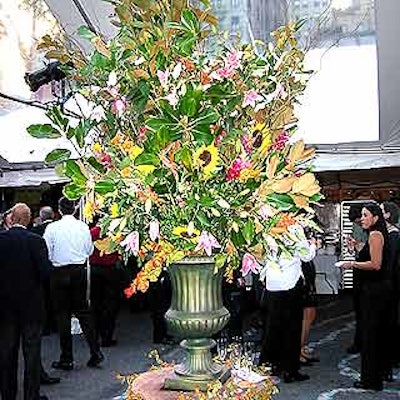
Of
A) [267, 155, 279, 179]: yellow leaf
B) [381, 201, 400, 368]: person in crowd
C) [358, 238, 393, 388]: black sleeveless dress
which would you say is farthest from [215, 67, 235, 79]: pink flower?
[381, 201, 400, 368]: person in crowd

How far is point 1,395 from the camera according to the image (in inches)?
173

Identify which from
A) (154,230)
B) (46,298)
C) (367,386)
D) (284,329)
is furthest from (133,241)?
(46,298)

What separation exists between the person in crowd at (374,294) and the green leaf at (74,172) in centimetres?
309

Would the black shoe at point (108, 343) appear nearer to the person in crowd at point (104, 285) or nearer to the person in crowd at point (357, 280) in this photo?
the person in crowd at point (104, 285)

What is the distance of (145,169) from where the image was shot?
66.9 inches

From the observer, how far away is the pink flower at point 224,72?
181cm

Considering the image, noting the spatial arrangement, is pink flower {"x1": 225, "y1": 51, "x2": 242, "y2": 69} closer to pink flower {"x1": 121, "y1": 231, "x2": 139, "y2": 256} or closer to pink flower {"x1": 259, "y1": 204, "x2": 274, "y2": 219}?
pink flower {"x1": 259, "y1": 204, "x2": 274, "y2": 219}

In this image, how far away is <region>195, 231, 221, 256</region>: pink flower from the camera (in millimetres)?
1729

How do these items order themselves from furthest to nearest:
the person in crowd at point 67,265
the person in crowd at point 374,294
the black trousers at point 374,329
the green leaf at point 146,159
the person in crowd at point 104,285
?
the person in crowd at point 104,285, the person in crowd at point 67,265, the black trousers at point 374,329, the person in crowd at point 374,294, the green leaf at point 146,159

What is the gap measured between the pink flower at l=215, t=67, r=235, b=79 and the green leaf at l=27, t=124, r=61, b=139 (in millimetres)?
428

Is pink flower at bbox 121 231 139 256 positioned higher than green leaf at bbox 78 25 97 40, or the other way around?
green leaf at bbox 78 25 97 40

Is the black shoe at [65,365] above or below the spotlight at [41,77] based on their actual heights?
below

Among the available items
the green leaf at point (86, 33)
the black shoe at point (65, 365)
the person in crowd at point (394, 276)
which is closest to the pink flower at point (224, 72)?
the green leaf at point (86, 33)

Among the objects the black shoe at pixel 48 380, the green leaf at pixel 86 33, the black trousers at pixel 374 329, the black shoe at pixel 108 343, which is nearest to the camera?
the green leaf at pixel 86 33
